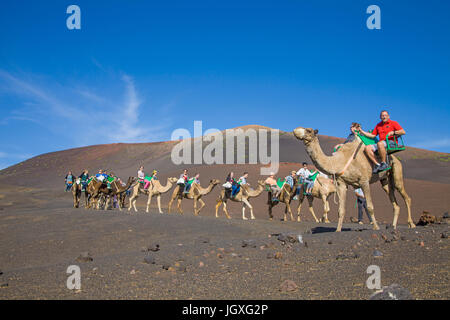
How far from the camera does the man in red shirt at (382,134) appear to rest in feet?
31.9

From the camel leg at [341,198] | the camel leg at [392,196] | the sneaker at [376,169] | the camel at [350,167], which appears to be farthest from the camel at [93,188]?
the sneaker at [376,169]

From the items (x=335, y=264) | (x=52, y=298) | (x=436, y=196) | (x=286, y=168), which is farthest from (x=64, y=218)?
(x=286, y=168)

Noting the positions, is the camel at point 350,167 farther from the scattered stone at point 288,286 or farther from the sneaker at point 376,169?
the scattered stone at point 288,286

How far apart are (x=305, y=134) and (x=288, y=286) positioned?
529cm

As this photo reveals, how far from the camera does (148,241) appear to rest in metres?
12.2

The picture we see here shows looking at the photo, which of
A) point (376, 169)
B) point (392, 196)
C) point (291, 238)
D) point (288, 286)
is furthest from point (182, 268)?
point (392, 196)

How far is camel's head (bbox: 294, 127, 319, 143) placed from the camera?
30.2 feet

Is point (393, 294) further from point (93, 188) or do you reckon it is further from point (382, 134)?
point (93, 188)

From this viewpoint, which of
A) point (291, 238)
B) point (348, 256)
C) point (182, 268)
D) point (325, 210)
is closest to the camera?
point (182, 268)

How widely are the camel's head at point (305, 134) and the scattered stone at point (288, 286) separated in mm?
5051

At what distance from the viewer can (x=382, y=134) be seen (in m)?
10.0

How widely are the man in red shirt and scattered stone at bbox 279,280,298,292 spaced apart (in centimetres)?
621
